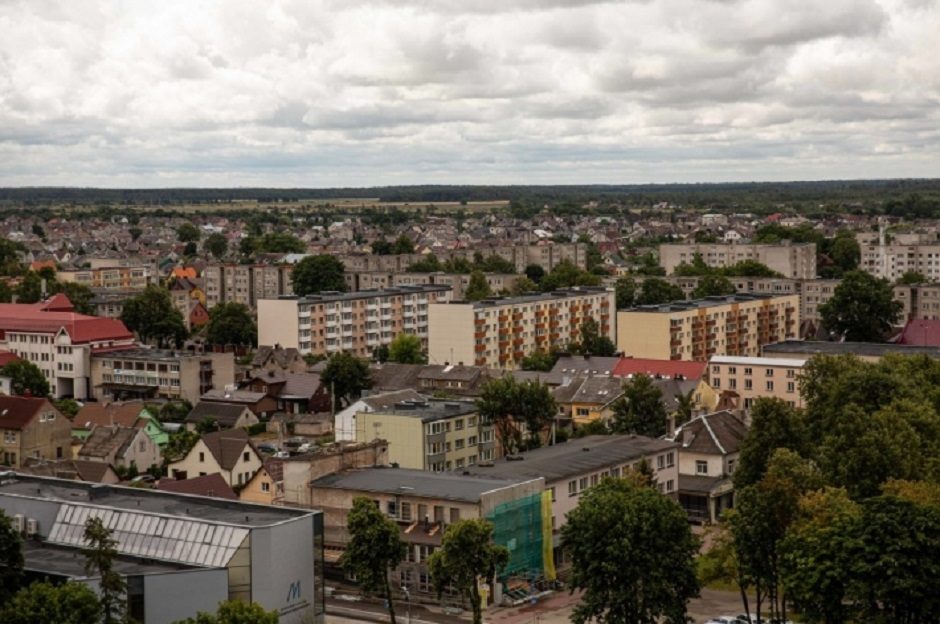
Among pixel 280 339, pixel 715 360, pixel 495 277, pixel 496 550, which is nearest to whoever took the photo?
pixel 496 550

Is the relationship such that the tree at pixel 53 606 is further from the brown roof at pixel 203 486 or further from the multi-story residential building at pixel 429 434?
the multi-story residential building at pixel 429 434

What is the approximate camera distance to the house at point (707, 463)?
139 ft

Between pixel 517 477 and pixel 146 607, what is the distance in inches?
500

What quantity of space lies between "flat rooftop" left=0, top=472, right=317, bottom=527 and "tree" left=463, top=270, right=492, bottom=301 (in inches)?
2258

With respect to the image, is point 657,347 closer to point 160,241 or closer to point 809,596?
point 809,596

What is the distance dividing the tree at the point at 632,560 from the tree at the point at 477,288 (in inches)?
2359

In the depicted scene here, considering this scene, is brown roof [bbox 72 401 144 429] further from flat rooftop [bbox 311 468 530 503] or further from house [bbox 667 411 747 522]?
house [bbox 667 411 747 522]

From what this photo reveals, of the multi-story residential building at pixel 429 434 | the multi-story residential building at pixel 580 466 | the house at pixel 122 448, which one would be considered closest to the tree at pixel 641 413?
the multi-story residential building at pixel 580 466

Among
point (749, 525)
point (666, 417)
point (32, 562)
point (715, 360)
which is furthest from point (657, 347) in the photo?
point (32, 562)

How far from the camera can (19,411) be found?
48.0m

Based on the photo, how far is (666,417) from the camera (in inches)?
1927

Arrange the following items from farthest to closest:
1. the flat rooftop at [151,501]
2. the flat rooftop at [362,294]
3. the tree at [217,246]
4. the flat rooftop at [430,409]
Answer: the tree at [217,246], the flat rooftop at [362,294], the flat rooftop at [430,409], the flat rooftop at [151,501]

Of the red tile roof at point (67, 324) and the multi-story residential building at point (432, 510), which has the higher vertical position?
the red tile roof at point (67, 324)

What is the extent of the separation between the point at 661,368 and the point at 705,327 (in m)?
12.3
